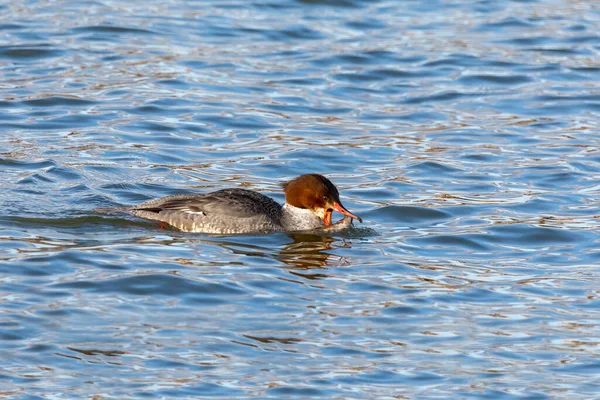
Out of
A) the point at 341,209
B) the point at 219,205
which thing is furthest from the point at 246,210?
the point at 341,209

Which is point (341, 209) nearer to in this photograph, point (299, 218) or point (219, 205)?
point (299, 218)

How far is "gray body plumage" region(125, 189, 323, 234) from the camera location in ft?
38.8

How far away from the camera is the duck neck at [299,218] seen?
12195mm

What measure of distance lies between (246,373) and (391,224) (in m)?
4.50

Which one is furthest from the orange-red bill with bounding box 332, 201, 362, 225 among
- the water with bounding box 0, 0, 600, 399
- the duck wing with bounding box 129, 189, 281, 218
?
the duck wing with bounding box 129, 189, 281, 218

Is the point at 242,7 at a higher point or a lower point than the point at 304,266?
higher

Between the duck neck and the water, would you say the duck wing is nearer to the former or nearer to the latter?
the duck neck

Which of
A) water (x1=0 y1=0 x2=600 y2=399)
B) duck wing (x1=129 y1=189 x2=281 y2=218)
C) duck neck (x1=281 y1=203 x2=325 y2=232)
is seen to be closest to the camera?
water (x1=0 y1=0 x2=600 y2=399)

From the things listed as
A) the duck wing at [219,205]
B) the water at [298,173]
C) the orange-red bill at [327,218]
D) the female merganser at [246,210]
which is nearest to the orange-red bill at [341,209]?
the female merganser at [246,210]

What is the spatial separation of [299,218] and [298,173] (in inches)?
83.7

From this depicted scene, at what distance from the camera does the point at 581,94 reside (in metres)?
18.2

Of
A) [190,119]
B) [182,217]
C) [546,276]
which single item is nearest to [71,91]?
[190,119]

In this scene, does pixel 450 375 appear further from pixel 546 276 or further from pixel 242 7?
pixel 242 7

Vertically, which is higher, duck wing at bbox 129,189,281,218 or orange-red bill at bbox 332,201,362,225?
duck wing at bbox 129,189,281,218
